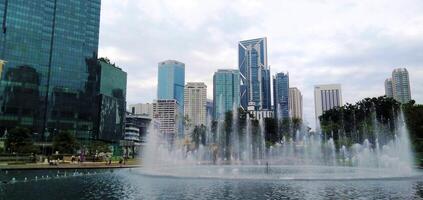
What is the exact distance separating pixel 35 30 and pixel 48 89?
1841 cm

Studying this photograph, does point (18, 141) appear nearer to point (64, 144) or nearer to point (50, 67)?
point (64, 144)

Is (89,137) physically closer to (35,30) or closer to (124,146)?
(124,146)

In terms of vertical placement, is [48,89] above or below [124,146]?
above

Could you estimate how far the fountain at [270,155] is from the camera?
43.0 metres

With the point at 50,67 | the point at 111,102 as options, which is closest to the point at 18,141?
the point at 50,67

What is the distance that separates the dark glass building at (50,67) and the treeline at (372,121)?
2991 inches

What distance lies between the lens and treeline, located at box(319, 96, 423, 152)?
71094 mm

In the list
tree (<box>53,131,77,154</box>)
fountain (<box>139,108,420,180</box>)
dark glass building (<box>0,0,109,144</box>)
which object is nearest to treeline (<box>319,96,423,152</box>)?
fountain (<box>139,108,420,180</box>)

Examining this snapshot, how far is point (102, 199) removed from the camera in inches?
839

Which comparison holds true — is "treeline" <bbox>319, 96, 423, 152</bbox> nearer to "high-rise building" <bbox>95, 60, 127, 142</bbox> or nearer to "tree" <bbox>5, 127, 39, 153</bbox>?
"tree" <bbox>5, 127, 39, 153</bbox>

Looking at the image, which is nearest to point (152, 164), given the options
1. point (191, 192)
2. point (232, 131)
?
point (191, 192)

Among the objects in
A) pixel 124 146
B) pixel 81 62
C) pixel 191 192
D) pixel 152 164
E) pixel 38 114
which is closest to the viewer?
pixel 191 192

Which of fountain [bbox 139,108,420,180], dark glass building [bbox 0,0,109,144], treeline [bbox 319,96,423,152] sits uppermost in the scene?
dark glass building [bbox 0,0,109,144]

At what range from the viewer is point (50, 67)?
112688mm
